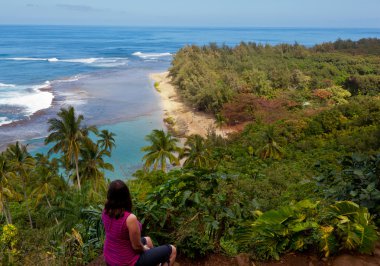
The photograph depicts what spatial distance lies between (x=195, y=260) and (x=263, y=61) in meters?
64.4

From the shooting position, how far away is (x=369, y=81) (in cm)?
4919

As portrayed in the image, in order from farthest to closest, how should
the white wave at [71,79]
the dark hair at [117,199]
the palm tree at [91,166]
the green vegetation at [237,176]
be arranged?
the white wave at [71,79], the palm tree at [91,166], the green vegetation at [237,176], the dark hair at [117,199]

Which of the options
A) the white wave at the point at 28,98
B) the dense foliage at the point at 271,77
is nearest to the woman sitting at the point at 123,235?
the dense foliage at the point at 271,77

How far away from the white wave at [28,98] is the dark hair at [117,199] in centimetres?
4277

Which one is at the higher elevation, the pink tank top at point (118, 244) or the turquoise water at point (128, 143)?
the pink tank top at point (118, 244)

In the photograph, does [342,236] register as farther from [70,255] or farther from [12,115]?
[12,115]

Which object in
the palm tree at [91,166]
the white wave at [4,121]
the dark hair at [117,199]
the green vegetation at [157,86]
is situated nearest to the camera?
the dark hair at [117,199]

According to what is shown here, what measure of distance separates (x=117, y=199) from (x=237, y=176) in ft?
6.89

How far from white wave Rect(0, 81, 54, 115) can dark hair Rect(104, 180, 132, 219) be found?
4277 cm

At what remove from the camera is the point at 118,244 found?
12.3ft

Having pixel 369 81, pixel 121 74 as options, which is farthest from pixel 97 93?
pixel 369 81

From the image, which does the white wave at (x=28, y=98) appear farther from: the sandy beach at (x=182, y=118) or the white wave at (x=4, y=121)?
the sandy beach at (x=182, y=118)

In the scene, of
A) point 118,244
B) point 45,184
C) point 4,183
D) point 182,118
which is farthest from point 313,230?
point 182,118

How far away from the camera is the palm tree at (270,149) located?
28.2 meters
